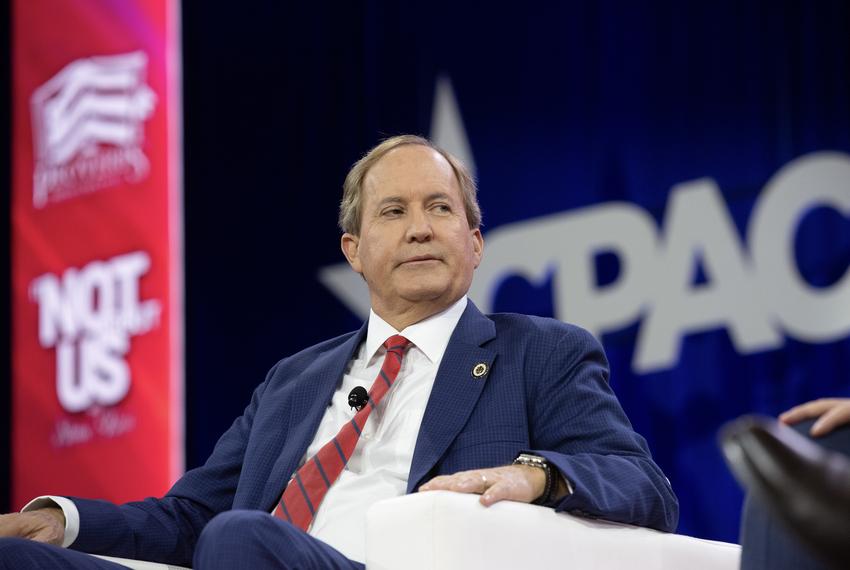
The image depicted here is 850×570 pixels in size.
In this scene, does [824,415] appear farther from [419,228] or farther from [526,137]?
[526,137]

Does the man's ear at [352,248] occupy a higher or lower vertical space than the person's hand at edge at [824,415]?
higher

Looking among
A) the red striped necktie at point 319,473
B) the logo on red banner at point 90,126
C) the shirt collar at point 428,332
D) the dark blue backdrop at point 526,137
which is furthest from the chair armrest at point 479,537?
the logo on red banner at point 90,126

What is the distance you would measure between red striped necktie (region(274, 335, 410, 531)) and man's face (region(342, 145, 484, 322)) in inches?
9.2

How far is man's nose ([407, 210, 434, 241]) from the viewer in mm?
2096

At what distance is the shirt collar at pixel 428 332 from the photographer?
2.03m

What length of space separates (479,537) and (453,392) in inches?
19.0

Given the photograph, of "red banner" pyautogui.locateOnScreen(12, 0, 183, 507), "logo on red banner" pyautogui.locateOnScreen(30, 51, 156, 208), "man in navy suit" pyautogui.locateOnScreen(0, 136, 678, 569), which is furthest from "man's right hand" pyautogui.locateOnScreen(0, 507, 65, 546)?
"logo on red banner" pyautogui.locateOnScreen(30, 51, 156, 208)

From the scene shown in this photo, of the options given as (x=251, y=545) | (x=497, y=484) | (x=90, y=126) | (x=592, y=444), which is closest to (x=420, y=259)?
(x=592, y=444)

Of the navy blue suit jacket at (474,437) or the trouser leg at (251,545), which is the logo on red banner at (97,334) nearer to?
the navy blue suit jacket at (474,437)

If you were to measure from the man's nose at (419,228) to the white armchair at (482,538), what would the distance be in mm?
689

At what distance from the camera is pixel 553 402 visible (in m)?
1.83

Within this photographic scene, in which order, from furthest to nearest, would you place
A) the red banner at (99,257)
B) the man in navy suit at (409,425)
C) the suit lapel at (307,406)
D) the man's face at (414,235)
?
the red banner at (99,257), the man's face at (414,235), the suit lapel at (307,406), the man in navy suit at (409,425)

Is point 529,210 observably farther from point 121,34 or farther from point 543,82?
point 121,34

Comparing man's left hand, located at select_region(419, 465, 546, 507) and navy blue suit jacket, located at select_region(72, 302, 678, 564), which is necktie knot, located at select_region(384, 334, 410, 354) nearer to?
navy blue suit jacket, located at select_region(72, 302, 678, 564)
